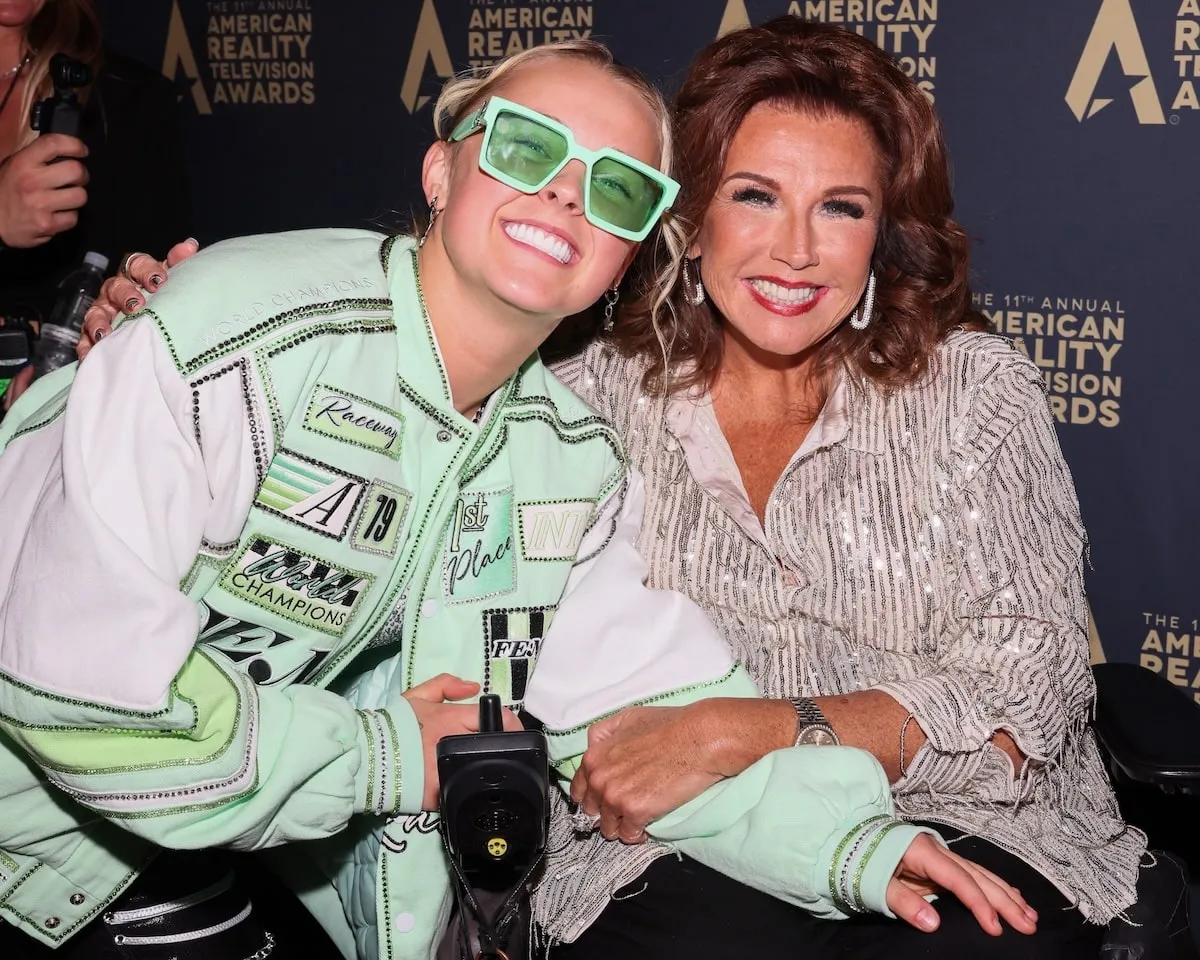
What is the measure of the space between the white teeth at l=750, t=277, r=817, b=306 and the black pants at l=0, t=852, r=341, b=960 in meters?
1.09

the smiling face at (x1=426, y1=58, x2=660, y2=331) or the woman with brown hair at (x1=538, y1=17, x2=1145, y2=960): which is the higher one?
the smiling face at (x1=426, y1=58, x2=660, y2=331)

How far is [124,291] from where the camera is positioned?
183cm

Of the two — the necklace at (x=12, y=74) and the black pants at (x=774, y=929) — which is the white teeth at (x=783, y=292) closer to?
the black pants at (x=774, y=929)

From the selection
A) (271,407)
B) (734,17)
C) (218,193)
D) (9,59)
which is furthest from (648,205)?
(218,193)

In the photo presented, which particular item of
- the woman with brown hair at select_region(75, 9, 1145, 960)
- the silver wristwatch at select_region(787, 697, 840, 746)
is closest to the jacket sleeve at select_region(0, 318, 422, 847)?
the woman with brown hair at select_region(75, 9, 1145, 960)

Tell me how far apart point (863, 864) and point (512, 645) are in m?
0.53

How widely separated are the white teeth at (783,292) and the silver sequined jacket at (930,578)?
160 mm

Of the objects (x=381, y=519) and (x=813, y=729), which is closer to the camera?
(x=381, y=519)

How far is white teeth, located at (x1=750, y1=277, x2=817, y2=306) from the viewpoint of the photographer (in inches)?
80.2

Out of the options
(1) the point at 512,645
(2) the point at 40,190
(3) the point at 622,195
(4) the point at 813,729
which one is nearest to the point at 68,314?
(2) the point at 40,190

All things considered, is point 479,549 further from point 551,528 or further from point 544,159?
point 544,159

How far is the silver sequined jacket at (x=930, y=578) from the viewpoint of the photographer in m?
1.86

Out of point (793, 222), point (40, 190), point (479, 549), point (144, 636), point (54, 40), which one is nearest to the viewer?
point (144, 636)

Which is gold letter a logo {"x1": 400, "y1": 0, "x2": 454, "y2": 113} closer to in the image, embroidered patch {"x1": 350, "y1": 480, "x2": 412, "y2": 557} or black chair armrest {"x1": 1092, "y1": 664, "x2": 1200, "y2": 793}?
embroidered patch {"x1": 350, "y1": 480, "x2": 412, "y2": 557}
